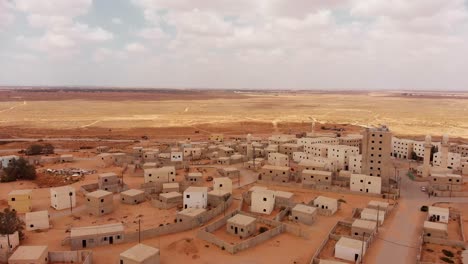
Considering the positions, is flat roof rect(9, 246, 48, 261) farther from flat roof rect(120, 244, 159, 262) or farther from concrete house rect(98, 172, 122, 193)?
concrete house rect(98, 172, 122, 193)

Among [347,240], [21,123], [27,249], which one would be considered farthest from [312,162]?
[21,123]

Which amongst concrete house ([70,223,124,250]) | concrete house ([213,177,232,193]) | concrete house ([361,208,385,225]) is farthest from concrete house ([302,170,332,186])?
concrete house ([70,223,124,250])

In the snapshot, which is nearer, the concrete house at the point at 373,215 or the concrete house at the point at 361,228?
the concrete house at the point at 361,228

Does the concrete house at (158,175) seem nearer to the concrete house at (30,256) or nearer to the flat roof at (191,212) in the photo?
the flat roof at (191,212)

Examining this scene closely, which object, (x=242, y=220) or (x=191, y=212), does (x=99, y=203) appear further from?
(x=242, y=220)

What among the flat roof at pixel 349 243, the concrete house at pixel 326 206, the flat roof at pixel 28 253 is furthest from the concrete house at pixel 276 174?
the flat roof at pixel 28 253

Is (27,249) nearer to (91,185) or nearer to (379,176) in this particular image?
(91,185)
